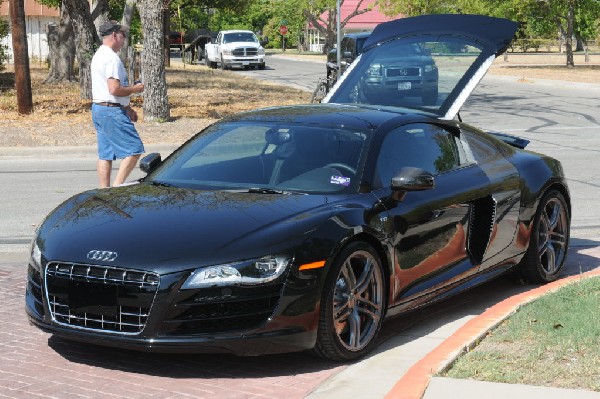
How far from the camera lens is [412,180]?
6891 millimetres

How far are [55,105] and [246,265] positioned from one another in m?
20.1

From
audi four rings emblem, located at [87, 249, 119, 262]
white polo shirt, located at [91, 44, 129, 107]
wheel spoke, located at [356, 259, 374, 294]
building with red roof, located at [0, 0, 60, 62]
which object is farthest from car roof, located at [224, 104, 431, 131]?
building with red roof, located at [0, 0, 60, 62]

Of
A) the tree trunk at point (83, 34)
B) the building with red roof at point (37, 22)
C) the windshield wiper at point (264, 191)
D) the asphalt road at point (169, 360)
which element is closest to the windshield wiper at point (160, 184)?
the windshield wiper at point (264, 191)

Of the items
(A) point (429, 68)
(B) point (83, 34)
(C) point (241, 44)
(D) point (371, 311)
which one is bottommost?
(C) point (241, 44)

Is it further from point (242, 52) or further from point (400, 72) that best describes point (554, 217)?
point (242, 52)

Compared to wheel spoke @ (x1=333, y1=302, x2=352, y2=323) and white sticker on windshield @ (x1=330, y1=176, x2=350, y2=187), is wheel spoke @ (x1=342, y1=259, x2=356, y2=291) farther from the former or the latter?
white sticker on windshield @ (x1=330, y1=176, x2=350, y2=187)

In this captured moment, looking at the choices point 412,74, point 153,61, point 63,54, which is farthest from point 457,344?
point 63,54

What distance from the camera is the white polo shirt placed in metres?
11.1

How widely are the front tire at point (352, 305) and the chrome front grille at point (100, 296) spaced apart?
1.02m

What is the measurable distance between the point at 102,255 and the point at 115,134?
5.31 metres

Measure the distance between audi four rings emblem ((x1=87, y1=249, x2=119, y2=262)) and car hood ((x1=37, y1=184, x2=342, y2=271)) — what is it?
0.09ft

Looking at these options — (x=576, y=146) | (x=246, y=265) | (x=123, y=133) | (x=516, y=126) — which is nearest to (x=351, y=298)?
(x=246, y=265)

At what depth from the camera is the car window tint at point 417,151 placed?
7.28m

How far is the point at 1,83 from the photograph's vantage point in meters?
32.5
